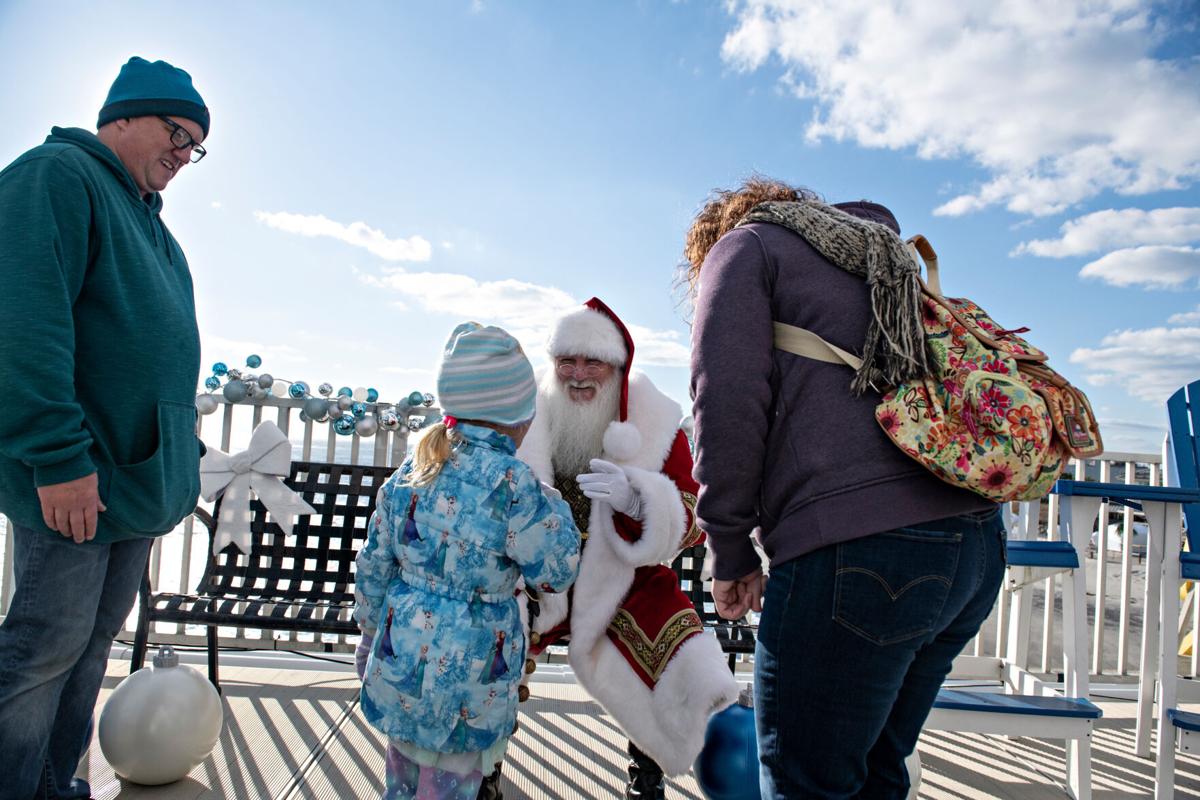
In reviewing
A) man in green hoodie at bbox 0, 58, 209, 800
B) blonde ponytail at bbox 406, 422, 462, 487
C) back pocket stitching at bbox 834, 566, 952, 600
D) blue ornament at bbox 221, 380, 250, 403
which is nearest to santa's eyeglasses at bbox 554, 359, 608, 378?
blonde ponytail at bbox 406, 422, 462, 487

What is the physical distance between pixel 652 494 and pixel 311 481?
192 cm

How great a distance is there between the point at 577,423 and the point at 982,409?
162 centimetres

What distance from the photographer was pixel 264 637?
420 centimetres

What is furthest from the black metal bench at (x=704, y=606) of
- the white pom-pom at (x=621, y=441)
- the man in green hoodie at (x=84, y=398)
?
Answer: the man in green hoodie at (x=84, y=398)

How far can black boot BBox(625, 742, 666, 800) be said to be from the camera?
233 centimetres

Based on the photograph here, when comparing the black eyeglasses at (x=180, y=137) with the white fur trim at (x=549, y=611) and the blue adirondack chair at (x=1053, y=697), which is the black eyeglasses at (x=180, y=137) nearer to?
the white fur trim at (x=549, y=611)

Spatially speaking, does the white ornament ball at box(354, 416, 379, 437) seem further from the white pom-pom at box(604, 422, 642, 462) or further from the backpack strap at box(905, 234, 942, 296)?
the backpack strap at box(905, 234, 942, 296)

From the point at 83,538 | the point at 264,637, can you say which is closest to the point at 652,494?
the point at 83,538

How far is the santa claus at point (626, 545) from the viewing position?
2305 mm

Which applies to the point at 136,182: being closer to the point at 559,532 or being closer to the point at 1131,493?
the point at 559,532

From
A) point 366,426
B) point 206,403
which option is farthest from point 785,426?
point 206,403

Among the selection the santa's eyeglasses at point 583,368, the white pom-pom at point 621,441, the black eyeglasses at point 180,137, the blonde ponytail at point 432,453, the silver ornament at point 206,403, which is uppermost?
the black eyeglasses at point 180,137

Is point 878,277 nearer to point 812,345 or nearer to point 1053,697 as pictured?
point 812,345

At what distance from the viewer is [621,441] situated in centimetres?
256
